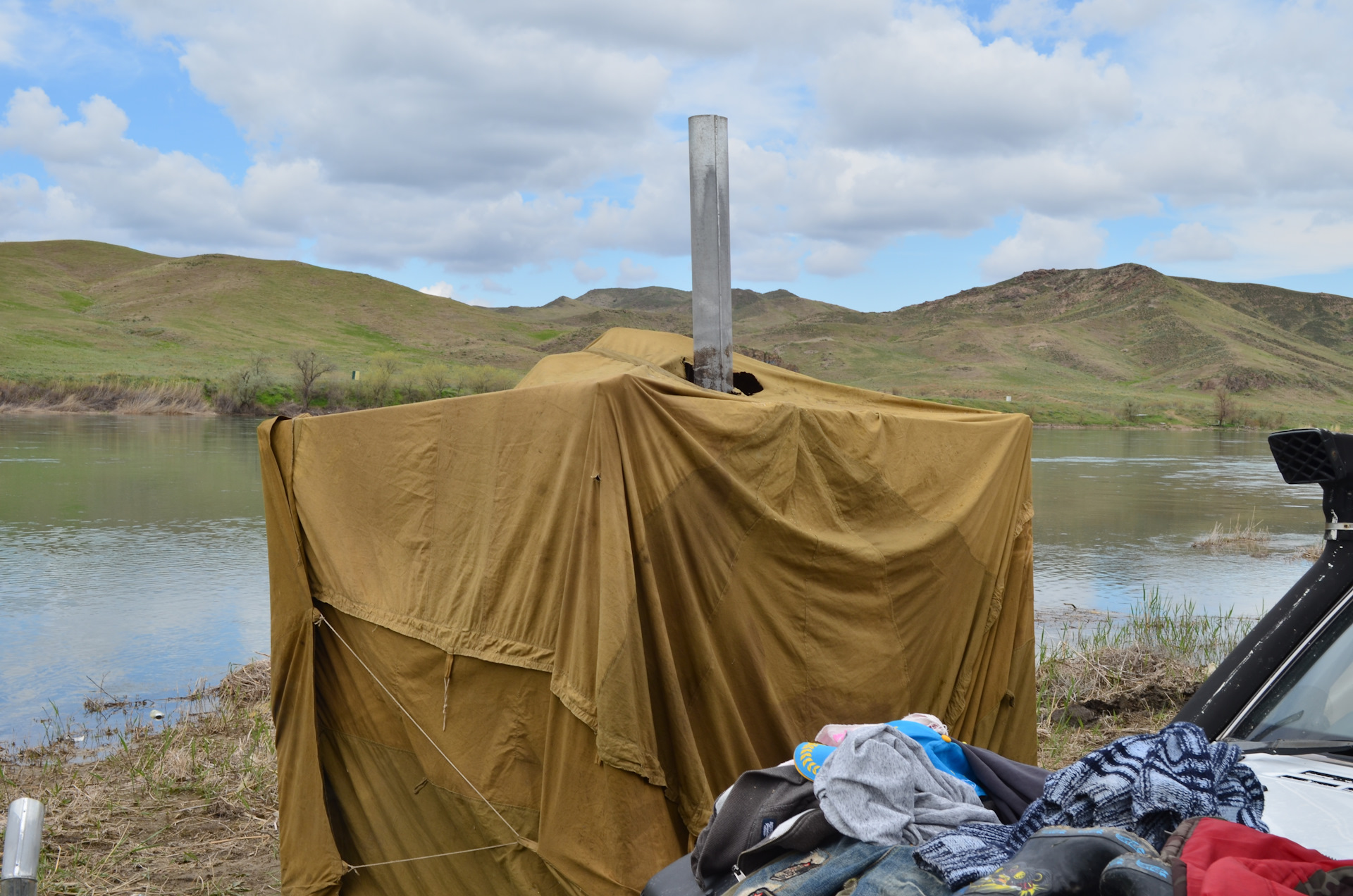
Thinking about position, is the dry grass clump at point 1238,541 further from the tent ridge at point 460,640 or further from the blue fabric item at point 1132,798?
the blue fabric item at point 1132,798

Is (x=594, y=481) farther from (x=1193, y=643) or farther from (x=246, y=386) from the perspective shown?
(x=246, y=386)

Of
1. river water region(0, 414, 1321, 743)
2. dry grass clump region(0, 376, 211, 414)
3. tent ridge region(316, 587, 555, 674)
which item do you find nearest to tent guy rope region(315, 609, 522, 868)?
tent ridge region(316, 587, 555, 674)

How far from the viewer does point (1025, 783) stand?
7.18ft

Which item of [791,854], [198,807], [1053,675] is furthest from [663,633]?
[1053,675]

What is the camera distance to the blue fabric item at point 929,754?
2.21 meters

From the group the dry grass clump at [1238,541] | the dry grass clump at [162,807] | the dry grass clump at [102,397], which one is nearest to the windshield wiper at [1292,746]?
the dry grass clump at [162,807]

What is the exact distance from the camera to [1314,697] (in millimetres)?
2146

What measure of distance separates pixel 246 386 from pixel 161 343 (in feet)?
88.3

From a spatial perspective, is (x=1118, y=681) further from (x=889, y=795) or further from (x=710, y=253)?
(x=889, y=795)

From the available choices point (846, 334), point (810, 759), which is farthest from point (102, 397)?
point (846, 334)

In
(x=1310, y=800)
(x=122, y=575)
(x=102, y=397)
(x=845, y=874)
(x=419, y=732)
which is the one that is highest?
(x=102, y=397)

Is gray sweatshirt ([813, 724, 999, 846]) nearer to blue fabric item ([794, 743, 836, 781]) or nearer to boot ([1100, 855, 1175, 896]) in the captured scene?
blue fabric item ([794, 743, 836, 781])

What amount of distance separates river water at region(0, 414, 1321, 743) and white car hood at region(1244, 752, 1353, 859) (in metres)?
8.14

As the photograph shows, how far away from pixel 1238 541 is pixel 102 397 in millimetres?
46787
